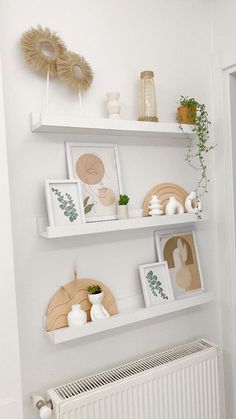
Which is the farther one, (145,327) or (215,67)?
(215,67)

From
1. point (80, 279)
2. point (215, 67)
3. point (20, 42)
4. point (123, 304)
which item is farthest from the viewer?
point (215, 67)

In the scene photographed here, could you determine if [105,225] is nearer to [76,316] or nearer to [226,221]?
[76,316]

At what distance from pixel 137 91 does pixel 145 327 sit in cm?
112

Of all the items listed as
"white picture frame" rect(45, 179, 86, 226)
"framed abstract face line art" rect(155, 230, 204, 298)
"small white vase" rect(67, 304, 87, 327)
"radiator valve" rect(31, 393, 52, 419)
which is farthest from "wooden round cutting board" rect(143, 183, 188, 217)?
"radiator valve" rect(31, 393, 52, 419)

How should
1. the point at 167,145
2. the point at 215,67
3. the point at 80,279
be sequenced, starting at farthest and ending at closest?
1. the point at 215,67
2. the point at 167,145
3. the point at 80,279

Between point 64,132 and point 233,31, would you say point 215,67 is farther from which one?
point 64,132

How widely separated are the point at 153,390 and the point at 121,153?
1.06 meters

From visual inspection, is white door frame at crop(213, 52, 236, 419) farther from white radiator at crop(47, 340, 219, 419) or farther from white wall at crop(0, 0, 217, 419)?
white radiator at crop(47, 340, 219, 419)

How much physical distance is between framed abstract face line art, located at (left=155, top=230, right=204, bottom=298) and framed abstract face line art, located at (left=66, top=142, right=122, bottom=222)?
0.33 metres

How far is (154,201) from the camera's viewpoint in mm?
1625

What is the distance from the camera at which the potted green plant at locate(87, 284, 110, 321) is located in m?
1.42

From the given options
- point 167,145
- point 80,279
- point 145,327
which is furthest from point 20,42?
point 145,327

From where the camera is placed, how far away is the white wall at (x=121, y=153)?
1.36 metres

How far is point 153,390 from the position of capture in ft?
4.98
